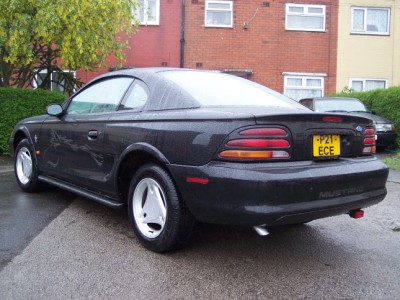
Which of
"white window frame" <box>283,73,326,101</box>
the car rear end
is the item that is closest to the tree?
the car rear end

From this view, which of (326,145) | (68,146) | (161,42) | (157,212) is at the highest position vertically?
(161,42)

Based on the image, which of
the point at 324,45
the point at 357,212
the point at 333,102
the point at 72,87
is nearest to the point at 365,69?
the point at 324,45

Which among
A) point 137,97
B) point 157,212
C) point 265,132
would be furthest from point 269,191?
point 137,97

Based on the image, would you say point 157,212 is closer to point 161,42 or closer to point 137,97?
point 137,97

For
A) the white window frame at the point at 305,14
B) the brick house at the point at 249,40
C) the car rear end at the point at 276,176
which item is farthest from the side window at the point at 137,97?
the white window frame at the point at 305,14

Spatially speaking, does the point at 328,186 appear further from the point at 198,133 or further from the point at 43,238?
the point at 43,238

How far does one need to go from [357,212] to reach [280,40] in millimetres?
12739

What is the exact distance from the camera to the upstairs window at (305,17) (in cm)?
1502

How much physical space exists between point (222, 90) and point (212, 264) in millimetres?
1450

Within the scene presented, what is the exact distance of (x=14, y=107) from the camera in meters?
7.85

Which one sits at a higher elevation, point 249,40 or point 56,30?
point 249,40

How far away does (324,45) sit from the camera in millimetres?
15242

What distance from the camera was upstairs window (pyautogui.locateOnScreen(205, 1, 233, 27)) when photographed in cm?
1458

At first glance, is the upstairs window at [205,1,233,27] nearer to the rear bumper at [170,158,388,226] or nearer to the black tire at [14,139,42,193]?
the black tire at [14,139,42,193]
